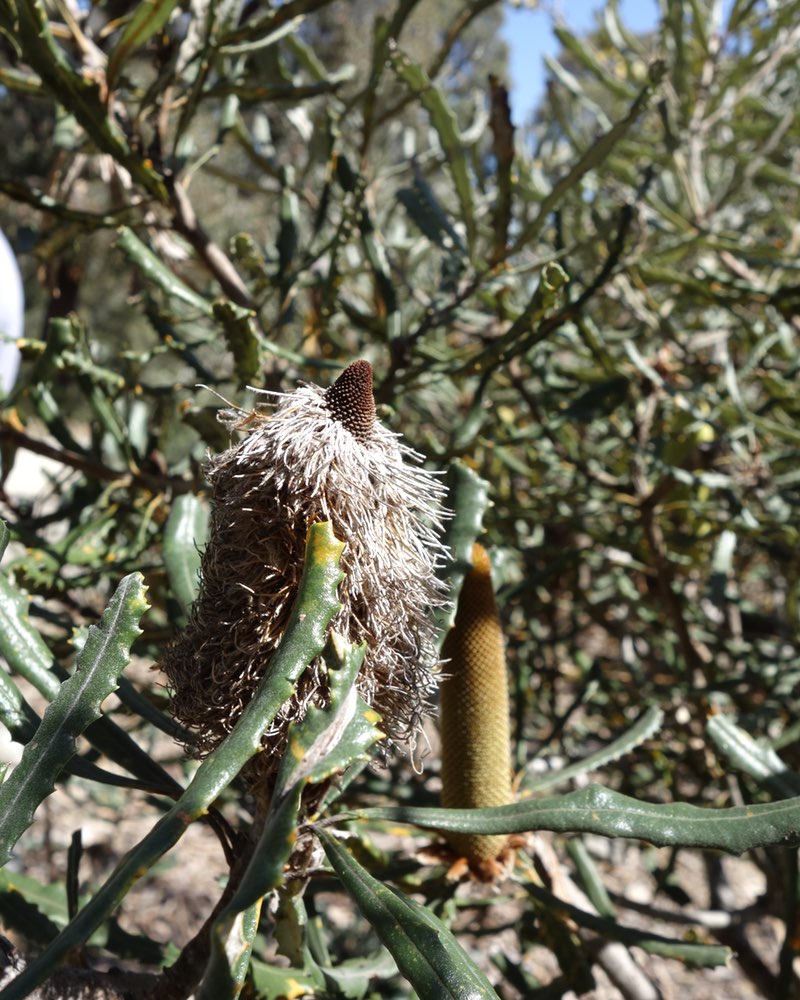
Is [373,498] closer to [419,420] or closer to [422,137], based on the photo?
[419,420]

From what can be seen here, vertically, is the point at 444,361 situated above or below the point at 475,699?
above

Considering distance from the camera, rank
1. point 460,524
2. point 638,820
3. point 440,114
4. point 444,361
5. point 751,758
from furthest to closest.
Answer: point 444,361 < point 440,114 < point 751,758 < point 460,524 < point 638,820

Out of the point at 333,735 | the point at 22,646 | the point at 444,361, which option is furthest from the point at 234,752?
the point at 444,361

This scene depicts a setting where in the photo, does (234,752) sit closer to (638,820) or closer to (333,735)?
(333,735)

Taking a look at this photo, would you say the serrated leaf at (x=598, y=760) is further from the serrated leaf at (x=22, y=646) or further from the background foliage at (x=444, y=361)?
the serrated leaf at (x=22, y=646)

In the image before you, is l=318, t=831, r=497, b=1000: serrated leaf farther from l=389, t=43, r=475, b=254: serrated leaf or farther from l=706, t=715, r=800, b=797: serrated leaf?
l=389, t=43, r=475, b=254: serrated leaf

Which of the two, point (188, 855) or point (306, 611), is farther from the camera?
point (188, 855)

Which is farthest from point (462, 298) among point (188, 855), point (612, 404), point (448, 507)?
point (188, 855)
